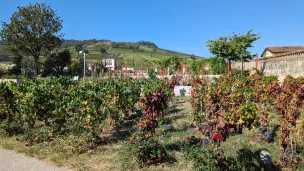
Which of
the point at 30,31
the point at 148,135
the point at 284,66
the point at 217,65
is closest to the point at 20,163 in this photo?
the point at 148,135

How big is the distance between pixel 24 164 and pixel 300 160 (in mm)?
5337

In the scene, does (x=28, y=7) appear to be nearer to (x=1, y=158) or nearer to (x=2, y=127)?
(x=2, y=127)

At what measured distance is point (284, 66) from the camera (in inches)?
607

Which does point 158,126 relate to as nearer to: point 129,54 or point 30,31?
point 30,31

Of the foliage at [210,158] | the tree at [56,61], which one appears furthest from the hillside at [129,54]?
the foliage at [210,158]

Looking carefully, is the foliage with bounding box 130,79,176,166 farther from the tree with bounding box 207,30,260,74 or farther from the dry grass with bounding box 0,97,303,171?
the tree with bounding box 207,30,260,74

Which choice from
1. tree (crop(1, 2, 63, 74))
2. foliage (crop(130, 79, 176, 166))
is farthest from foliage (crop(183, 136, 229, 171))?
tree (crop(1, 2, 63, 74))

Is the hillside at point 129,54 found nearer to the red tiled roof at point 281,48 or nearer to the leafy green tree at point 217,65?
the red tiled roof at point 281,48

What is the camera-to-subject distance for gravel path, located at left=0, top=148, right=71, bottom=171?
4875mm

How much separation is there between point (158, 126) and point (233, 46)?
15.2 meters

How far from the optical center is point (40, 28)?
103 ft

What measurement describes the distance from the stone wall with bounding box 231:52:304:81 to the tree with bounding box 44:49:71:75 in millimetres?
30460

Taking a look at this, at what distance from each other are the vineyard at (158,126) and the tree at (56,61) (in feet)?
105

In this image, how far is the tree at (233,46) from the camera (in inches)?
798
